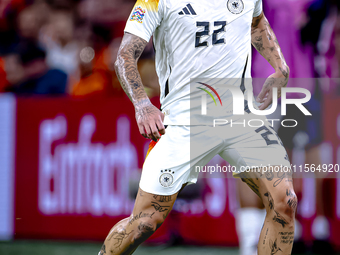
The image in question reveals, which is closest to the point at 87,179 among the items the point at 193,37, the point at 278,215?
the point at 193,37

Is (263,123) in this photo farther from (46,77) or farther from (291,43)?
(46,77)

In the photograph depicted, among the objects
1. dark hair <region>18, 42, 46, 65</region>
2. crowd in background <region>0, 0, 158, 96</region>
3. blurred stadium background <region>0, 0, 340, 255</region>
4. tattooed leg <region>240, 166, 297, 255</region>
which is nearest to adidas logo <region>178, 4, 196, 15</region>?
tattooed leg <region>240, 166, 297, 255</region>

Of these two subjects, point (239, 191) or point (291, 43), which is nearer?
point (239, 191)

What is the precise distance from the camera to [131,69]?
2553mm

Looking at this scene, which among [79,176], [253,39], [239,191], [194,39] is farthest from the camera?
[79,176]

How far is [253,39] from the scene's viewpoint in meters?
3.07

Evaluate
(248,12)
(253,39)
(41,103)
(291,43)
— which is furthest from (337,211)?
(41,103)

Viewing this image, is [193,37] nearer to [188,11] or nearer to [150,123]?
[188,11]

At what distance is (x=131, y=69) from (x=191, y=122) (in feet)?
1.62

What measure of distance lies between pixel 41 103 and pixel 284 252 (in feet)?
10.8

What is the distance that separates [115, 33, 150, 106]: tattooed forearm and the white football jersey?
0.06m

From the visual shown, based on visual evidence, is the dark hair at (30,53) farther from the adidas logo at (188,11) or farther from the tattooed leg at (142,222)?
the tattooed leg at (142,222)

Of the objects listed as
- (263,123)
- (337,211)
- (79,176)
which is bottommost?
(337,211)

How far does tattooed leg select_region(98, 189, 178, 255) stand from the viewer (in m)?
2.59
